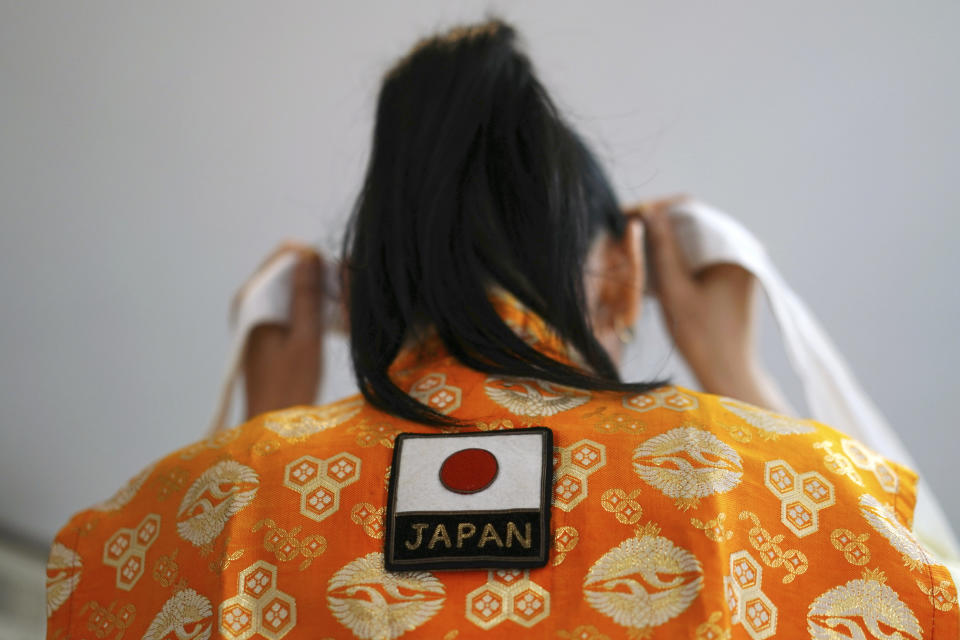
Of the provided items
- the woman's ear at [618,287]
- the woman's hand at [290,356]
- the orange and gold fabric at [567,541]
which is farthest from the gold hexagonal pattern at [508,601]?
the woman's hand at [290,356]

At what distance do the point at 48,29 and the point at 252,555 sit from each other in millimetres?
889

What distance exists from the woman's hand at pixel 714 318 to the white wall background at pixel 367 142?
7.8 inches

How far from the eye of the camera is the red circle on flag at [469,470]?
543 millimetres

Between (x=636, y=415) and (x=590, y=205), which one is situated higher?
(x=590, y=205)

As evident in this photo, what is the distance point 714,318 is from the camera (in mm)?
963

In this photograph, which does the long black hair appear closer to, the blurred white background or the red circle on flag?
the red circle on flag

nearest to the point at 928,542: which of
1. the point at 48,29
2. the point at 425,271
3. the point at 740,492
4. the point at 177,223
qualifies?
the point at 740,492

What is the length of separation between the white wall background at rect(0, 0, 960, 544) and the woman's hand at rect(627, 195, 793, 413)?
198 millimetres

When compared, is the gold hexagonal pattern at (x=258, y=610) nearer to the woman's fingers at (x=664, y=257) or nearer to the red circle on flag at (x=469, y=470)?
the red circle on flag at (x=469, y=470)

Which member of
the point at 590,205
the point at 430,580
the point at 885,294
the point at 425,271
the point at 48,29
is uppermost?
the point at 48,29

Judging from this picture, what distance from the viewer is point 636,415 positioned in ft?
1.86

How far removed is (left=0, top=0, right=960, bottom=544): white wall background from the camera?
1.14 metres

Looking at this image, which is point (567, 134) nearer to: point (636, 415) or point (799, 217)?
point (636, 415)

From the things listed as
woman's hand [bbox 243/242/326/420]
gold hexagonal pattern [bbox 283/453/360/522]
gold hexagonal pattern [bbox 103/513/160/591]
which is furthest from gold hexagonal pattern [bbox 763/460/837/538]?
woman's hand [bbox 243/242/326/420]
